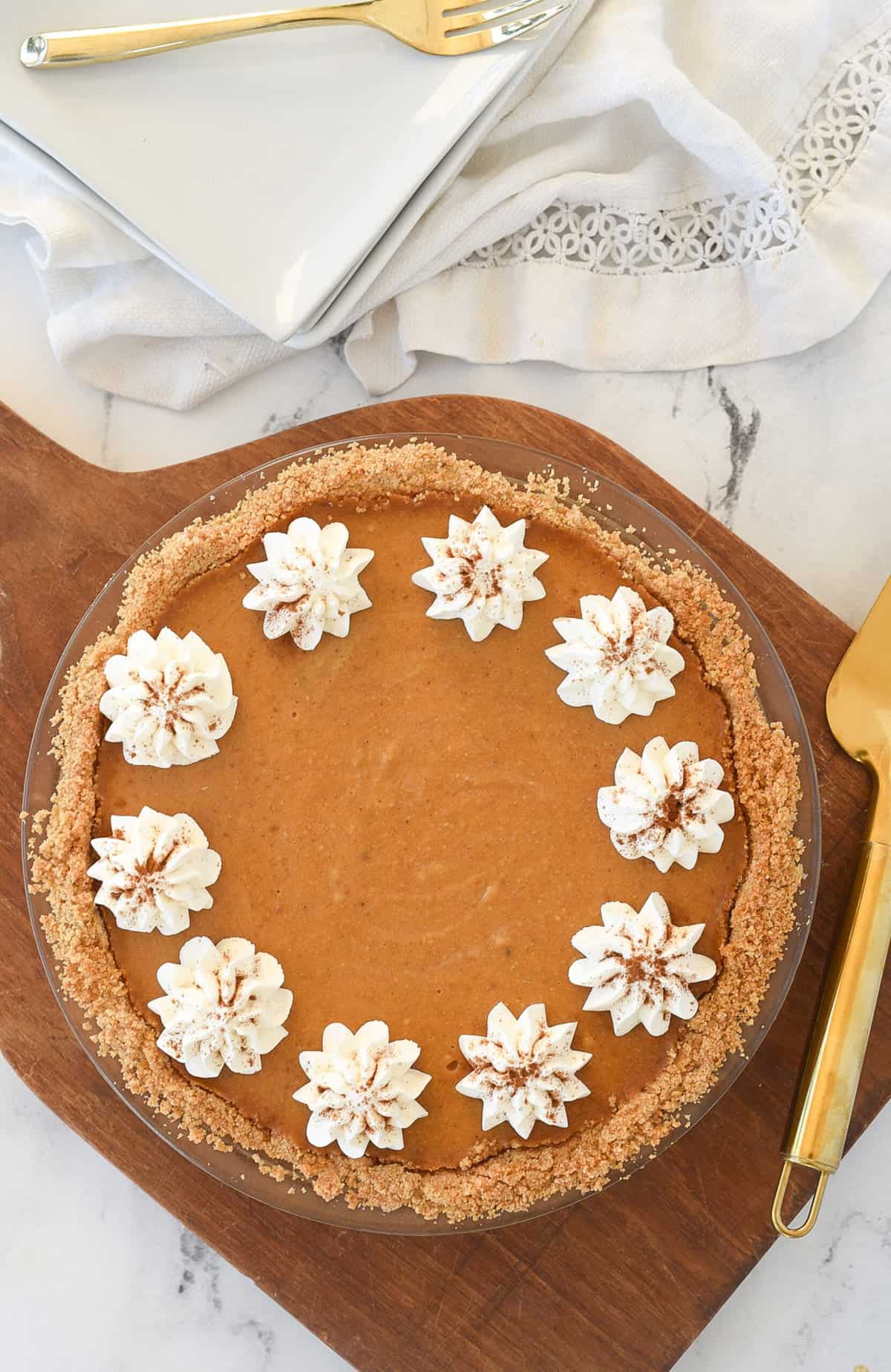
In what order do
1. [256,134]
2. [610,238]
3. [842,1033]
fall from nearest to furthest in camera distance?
[842,1033] < [256,134] < [610,238]

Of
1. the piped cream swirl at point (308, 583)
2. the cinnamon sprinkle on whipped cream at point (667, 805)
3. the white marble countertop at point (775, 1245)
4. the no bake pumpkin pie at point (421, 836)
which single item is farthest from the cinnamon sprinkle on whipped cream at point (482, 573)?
the white marble countertop at point (775, 1245)

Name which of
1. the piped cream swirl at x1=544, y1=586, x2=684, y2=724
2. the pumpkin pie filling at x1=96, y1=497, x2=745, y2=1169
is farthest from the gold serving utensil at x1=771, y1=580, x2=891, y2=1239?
the piped cream swirl at x1=544, y1=586, x2=684, y2=724

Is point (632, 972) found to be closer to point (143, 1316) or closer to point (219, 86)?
point (143, 1316)

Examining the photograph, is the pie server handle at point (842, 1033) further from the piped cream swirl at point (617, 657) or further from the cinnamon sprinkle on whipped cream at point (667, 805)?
the piped cream swirl at point (617, 657)

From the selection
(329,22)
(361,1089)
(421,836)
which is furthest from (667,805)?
(329,22)

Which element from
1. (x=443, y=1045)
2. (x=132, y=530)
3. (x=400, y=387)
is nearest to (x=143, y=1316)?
(x=443, y=1045)

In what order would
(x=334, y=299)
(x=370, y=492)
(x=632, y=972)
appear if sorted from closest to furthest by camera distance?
(x=632, y=972) < (x=370, y=492) < (x=334, y=299)

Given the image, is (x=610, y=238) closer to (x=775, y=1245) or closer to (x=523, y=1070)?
(x=523, y=1070)
